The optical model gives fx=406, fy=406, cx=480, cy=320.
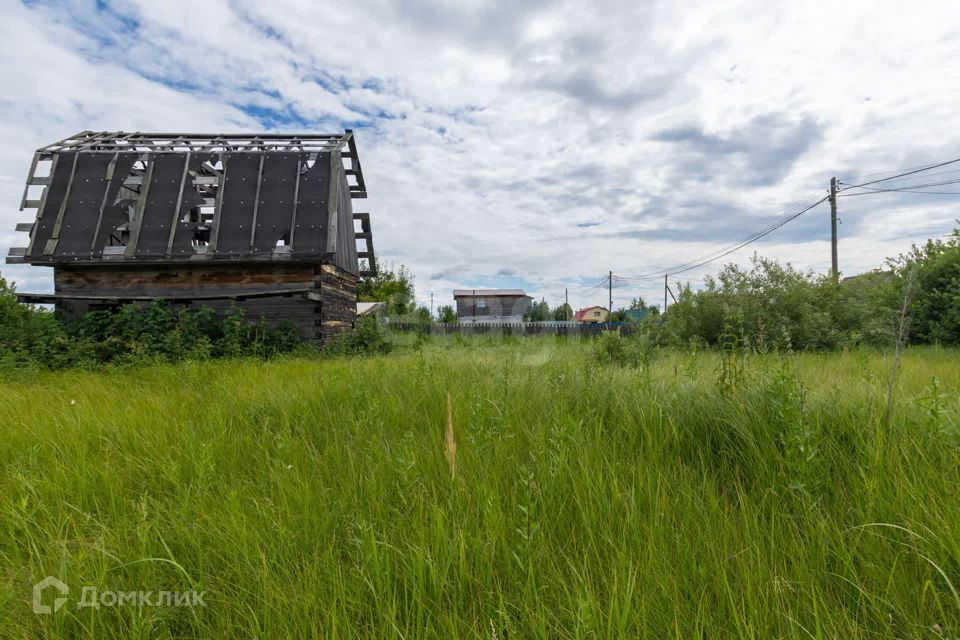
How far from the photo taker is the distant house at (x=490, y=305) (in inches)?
2122

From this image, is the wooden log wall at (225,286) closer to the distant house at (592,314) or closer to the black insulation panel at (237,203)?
the black insulation panel at (237,203)

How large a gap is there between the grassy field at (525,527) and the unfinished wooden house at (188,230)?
29.3 ft

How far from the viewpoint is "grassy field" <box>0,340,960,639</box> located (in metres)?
1.30

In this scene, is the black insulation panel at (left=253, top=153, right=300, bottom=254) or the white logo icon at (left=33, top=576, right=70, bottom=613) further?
the black insulation panel at (left=253, top=153, right=300, bottom=254)

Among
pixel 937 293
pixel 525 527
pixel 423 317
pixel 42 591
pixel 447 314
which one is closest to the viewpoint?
pixel 42 591

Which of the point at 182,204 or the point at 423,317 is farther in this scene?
the point at 423,317

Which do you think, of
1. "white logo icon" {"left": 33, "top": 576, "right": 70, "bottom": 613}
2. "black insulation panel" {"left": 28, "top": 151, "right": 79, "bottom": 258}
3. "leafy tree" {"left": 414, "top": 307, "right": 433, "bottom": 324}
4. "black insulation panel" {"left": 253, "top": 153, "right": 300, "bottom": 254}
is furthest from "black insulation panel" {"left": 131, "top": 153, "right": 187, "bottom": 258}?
"leafy tree" {"left": 414, "top": 307, "right": 433, "bottom": 324}

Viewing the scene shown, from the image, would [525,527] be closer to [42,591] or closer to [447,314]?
[42,591]

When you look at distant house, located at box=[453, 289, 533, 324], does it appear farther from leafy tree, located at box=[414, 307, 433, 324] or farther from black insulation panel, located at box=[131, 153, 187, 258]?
black insulation panel, located at box=[131, 153, 187, 258]

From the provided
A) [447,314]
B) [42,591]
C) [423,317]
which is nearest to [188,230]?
[42,591]

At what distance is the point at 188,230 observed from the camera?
11625 millimetres

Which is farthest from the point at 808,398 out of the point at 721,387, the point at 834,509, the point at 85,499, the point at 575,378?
the point at 85,499

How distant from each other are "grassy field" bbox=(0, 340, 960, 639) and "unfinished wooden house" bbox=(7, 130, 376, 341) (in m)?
8.94

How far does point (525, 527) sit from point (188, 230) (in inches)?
533
